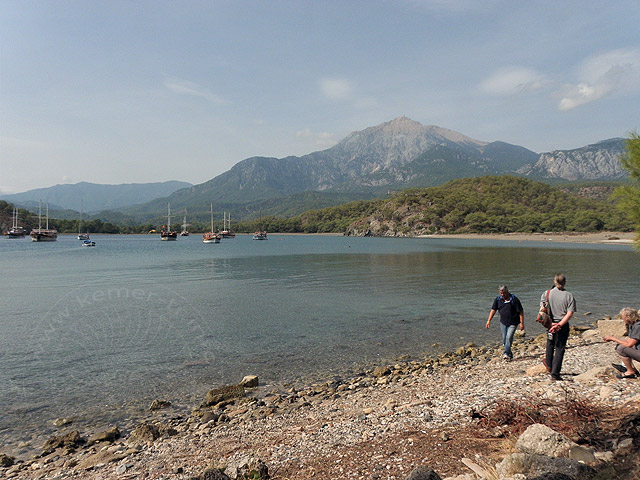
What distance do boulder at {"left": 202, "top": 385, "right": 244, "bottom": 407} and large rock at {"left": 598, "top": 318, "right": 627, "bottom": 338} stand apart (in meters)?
15.2

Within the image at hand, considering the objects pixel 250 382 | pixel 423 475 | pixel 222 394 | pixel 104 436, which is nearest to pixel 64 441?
pixel 104 436

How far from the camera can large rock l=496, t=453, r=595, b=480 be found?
5.43 metres

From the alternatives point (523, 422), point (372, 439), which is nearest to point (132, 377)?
point (372, 439)

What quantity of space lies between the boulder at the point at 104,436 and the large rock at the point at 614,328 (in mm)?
18578

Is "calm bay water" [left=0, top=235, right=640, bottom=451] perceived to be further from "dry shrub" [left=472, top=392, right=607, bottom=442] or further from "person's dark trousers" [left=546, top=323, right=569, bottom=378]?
"dry shrub" [left=472, top=392, right=607, bottom=442]

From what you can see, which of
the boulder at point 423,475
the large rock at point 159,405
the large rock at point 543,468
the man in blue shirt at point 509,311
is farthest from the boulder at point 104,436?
the man in blue shirt at point 509,311

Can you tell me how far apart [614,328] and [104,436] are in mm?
19300

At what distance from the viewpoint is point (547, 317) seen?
1122cm

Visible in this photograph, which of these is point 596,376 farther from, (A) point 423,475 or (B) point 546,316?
(A) point 423,475

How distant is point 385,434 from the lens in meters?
8.81

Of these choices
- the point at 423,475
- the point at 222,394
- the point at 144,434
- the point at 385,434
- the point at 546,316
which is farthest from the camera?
the point at 222,394

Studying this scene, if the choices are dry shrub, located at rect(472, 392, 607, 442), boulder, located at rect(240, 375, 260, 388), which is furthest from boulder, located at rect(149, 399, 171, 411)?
dry shrub, located at rect(472, 392, 607, 442)

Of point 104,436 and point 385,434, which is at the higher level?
point 385,434

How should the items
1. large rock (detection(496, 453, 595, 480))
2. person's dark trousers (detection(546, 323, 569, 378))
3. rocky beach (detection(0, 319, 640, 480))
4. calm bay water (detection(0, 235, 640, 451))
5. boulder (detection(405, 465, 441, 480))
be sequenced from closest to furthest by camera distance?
1. large rock (detection(496, 453, 595, 480))
2. boulder (detection(405, 465, 441, 480))
3. rocky beach (detection(0, 319, 640, 480))
4. person's dark trousers (detection(546, 323, 569, 378))
5. calm bay water (detection(0, 235, 640, 451))
